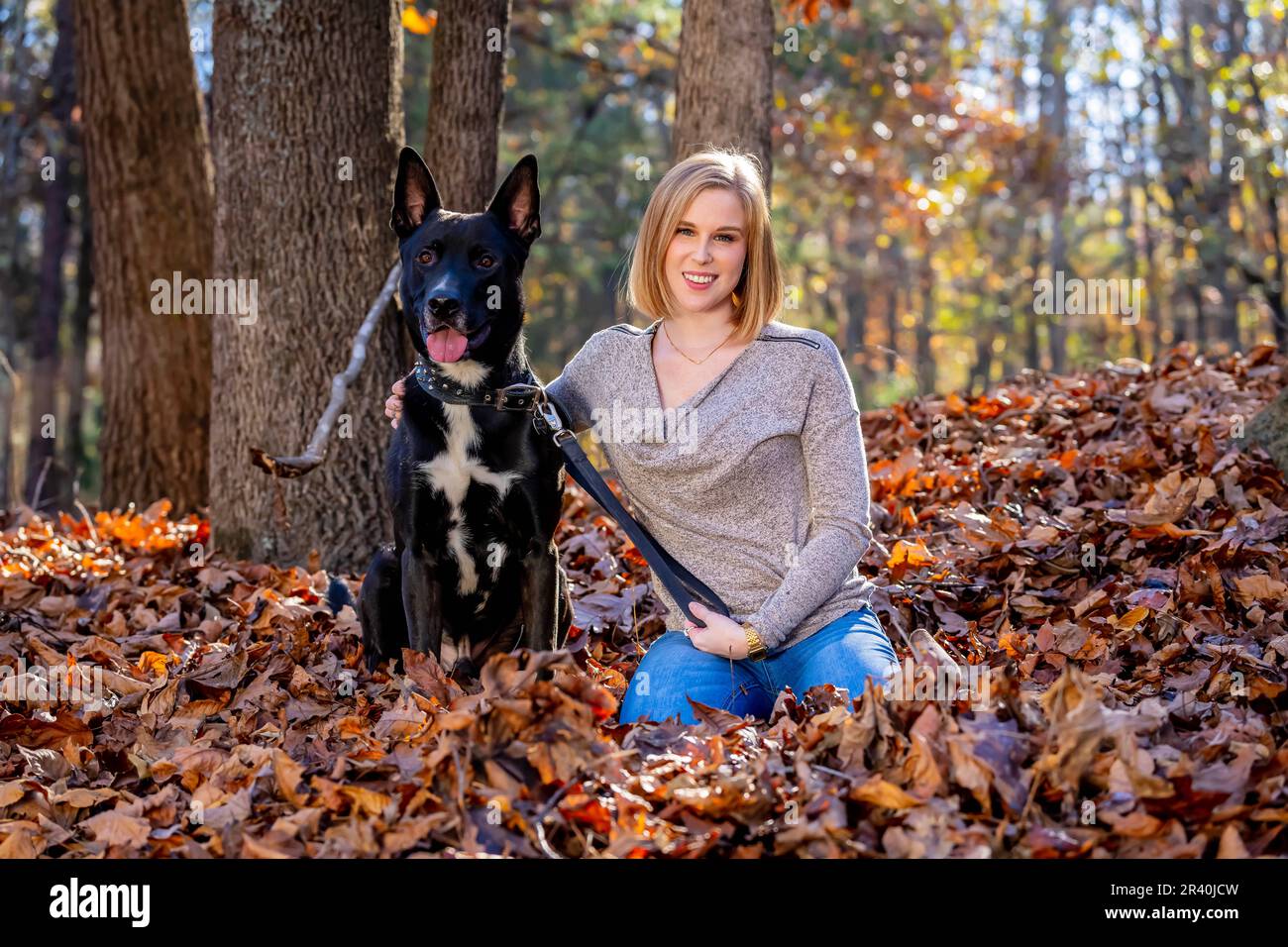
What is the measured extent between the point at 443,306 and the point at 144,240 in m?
3.87

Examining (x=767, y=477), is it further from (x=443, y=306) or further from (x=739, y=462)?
(x=443, y=306)

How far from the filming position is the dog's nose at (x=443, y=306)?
11.3ft

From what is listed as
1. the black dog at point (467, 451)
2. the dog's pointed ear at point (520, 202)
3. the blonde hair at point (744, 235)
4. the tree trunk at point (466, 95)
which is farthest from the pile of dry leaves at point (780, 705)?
the tree trunk at point (466, 95)

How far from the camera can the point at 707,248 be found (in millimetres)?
3273

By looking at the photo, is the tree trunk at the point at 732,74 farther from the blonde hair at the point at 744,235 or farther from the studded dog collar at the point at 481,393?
the studded dog collar at the point at 481,393

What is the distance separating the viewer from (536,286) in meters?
21.5

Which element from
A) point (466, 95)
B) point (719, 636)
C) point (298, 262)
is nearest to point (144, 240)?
point (298, 262)

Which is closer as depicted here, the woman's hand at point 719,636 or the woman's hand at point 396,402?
the woman's hand at point 719,636

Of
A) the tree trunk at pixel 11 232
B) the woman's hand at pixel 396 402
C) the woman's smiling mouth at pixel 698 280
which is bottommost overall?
the woman's hand at pixel 396 402

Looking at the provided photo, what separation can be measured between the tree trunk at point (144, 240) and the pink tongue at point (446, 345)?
3.51m

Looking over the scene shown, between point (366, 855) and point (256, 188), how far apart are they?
353cm

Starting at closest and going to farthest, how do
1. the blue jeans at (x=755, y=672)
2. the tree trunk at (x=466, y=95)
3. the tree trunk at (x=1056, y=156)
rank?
the blue jeans at (x=755, y=672) → the tree trunk at (x=466, y=95) → the tree trunk at (x=1056, y=156)
